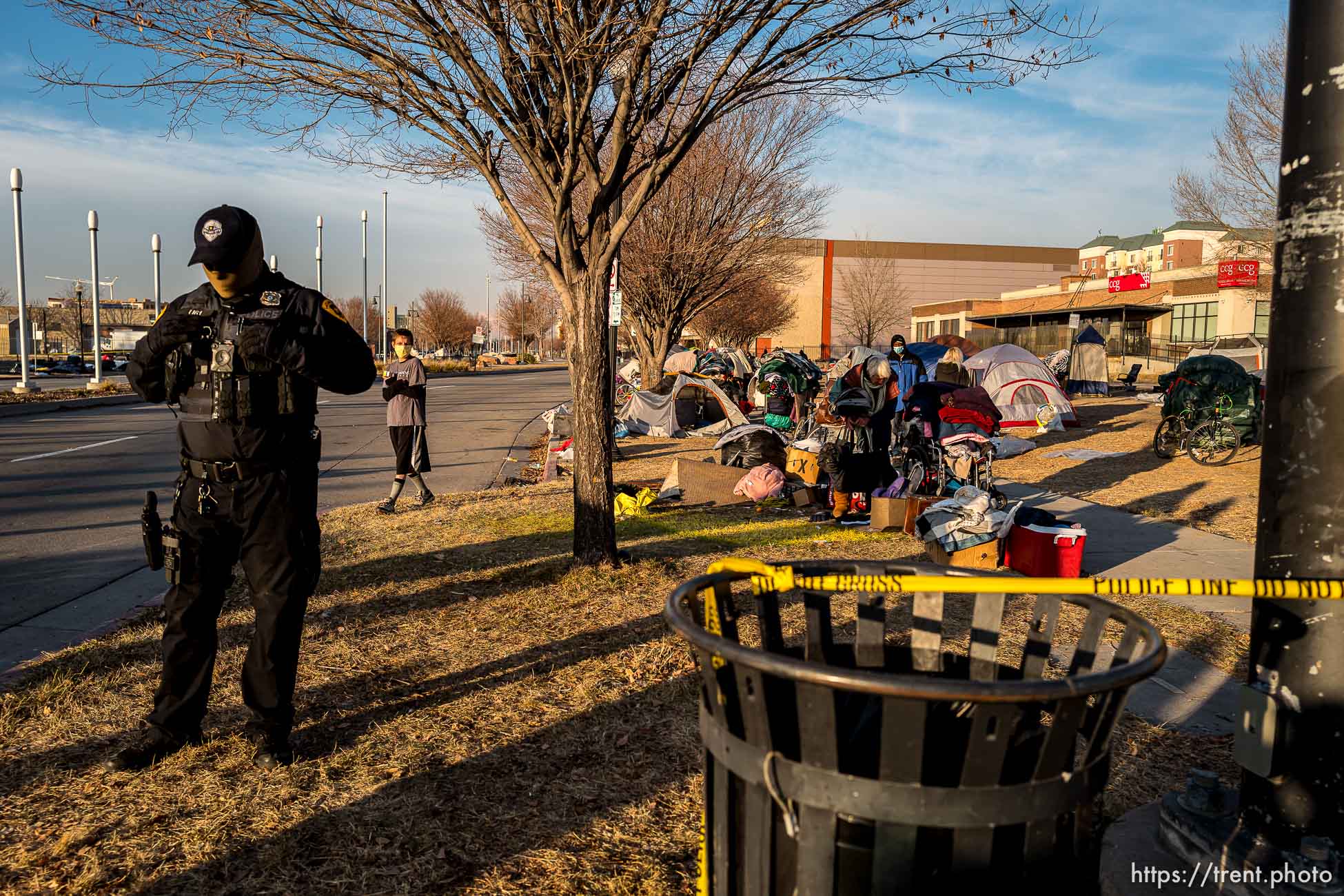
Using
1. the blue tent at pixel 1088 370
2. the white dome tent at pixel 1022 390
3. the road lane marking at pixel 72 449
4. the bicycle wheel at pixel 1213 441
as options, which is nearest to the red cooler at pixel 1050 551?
the bicycle wheel at pixel 1213 441

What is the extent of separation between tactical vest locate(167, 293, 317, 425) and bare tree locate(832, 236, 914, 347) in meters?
67.5

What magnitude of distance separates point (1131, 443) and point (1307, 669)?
15881 millimetres

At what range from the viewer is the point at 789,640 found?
15.8ft

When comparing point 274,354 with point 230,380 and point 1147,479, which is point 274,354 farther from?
point 1147,479

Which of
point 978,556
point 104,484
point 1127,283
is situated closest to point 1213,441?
point 978,556

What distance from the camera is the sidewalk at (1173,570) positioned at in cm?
411

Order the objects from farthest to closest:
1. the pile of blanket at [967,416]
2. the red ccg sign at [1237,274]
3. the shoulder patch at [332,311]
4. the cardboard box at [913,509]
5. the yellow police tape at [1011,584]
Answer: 1. the red ccg sign at [1237,274]
2. the pile of blanket at [967,416]
3. the cardboard box at [913,509]
4. the shoulder patch at [332,311]
5. the yellow police tape at [1011,584]

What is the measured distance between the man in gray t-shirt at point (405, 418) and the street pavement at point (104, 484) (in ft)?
3.75

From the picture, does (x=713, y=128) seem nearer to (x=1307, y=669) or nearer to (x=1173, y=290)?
(x=1307, y=669)

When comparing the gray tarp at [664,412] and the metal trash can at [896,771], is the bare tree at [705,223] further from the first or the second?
the metal trash can at [896,771]

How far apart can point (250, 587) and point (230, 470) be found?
1.53 ft

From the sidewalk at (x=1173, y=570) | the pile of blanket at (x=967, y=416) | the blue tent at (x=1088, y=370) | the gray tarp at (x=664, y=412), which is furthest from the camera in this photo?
the blue tent at (x=1088, y=370)

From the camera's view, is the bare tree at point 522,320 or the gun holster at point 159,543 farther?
the bare tree at point 522,320

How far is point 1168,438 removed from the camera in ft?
46.3
